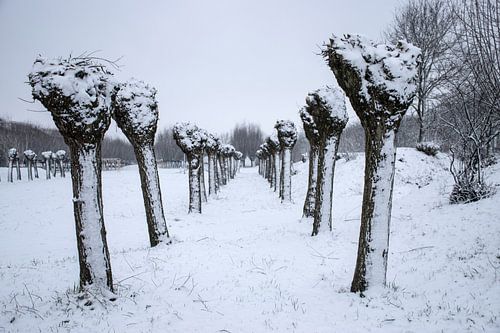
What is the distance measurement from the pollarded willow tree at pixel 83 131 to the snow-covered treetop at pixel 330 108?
231 inches

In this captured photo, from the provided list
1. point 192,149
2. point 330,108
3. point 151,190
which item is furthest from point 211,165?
point 330,108

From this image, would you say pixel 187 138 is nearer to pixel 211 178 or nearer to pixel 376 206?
pixel 211 178

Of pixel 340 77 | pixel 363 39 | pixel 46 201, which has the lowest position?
pixel 46 201

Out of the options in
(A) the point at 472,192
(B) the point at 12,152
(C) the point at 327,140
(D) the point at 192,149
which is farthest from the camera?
(B) the point at 12,152

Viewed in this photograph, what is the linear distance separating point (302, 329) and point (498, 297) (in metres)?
2.78

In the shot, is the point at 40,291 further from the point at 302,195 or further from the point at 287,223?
the point at 302,195

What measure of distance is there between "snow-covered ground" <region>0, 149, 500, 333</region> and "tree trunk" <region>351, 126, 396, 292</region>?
0.36m

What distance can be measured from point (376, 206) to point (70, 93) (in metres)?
5.10

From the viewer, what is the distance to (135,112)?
7.82m

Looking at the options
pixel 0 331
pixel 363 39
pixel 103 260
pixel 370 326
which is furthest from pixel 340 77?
pixel 0 331

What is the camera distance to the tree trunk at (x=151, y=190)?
25.5 ft

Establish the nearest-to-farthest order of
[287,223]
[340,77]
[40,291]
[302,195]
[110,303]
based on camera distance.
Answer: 1. [110,303]
2. [340,77]
3. [40,291]
4. [287,223]
5. [302,195]

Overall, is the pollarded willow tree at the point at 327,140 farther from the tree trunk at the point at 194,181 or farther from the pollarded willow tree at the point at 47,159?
the pollarded willow tree at the point at 47,159

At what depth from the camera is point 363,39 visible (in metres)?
4.53
